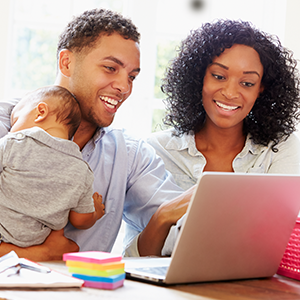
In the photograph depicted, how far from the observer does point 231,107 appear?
1.90 meters

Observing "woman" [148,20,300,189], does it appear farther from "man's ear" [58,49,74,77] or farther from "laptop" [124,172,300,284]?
"laptop" [124,172,300,284]

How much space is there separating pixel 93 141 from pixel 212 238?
91 cm

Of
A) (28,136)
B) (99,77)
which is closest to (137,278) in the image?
(28,136)

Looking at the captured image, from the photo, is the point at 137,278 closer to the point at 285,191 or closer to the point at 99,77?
the point at 285,191

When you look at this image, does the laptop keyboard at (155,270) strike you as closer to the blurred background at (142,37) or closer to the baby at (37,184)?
the baby at (37,184)

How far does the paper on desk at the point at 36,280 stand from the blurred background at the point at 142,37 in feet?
8.58

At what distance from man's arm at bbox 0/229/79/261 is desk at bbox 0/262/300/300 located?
0.30m

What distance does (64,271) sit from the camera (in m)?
0.89

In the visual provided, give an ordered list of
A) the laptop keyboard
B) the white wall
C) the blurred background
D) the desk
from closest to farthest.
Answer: the desk
the laptop keyboard
the white wall
the blurred background

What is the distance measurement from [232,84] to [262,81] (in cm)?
22

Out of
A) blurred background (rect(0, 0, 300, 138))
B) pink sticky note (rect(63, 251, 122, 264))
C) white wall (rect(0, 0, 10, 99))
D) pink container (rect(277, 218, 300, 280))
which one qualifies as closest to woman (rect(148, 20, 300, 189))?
pink container (rect(277, 218, 300, 280))

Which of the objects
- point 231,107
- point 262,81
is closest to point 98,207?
point 231,107

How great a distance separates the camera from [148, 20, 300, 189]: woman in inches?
74.5

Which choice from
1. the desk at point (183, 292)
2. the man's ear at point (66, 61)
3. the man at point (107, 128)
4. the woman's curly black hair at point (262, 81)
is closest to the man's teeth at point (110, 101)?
the man at point (107, 128)
